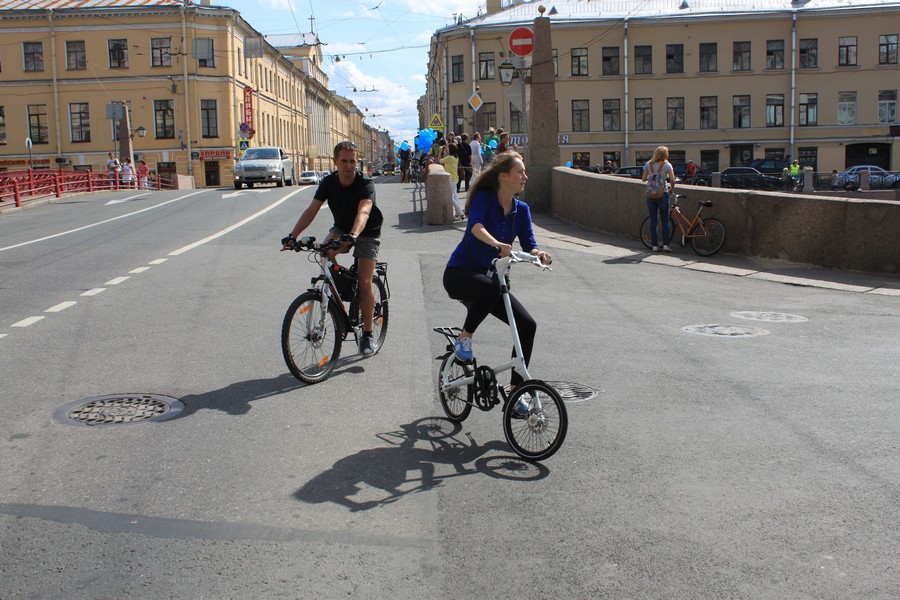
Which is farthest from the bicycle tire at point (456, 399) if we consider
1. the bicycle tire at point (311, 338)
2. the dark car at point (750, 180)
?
the dark car at point (750, 180)

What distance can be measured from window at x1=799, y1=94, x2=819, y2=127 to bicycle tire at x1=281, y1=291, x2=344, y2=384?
5965 centimetres

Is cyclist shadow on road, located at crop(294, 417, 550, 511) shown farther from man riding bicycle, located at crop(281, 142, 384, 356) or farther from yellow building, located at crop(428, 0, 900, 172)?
yellow building, located at crop(428, 0, 900, 172)

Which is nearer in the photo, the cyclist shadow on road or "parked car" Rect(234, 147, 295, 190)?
the cyclist shadow on road

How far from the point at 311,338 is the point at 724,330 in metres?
4.32

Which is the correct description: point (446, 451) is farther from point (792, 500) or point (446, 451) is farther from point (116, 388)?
point (116, 388)

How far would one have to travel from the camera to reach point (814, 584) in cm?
365

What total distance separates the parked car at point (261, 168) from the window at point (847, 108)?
38980mm

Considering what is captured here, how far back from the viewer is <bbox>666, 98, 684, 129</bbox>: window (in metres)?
61.8

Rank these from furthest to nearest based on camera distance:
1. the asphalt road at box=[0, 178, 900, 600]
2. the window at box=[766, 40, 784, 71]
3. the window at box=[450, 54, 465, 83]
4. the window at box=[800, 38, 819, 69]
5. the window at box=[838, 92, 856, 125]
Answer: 1. the window at box=[450, 54, 465, 83]
2. the window at box=[766, 40, 784, 71]
3. the window at box=[838, 92, 856, 125]
4. the window at box=[800, 38, 819, 69]
5. the asphalt road at box=[0, 178, 900, 600]

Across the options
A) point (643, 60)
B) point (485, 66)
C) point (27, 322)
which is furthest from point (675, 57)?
point (27, 322)

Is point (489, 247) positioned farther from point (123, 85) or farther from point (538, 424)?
point (123, 85)

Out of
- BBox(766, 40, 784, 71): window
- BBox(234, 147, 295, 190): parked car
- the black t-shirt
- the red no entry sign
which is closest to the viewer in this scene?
the black t-shirt

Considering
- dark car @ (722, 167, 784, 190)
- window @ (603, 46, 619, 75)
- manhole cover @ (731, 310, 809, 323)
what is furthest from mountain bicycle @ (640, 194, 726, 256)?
window @ (603, 46, 619, 75)

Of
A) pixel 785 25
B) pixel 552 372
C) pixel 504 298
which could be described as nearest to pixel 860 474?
pixel 504 298
